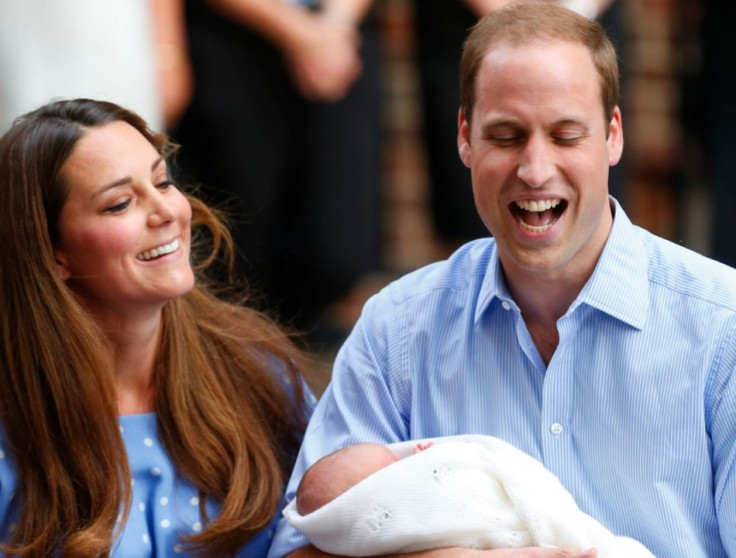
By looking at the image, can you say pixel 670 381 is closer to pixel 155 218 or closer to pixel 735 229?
pixel 155 218

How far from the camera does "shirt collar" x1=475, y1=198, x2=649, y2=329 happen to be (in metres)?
2.41

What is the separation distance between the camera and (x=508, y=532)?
2355mm

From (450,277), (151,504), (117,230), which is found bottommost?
(151,504)

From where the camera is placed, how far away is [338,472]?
8.03 ft

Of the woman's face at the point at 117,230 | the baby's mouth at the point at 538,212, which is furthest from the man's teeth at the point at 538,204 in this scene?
the woman's face at the point at 117,230

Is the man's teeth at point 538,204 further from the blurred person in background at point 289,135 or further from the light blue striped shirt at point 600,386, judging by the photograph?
the blurred person in background at point 289,135

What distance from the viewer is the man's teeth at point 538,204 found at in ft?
7.88

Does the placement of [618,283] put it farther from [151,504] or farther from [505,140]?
[151,504]

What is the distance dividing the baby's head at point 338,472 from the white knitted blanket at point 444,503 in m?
0.05

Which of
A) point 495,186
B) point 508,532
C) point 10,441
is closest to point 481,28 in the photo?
point 495,186

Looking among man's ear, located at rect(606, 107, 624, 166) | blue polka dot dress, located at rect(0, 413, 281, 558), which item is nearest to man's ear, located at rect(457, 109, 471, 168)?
man's ear, located at rect(606, 107, 624, 166)

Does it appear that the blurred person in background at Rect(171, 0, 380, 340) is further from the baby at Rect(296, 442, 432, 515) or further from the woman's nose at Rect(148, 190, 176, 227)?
the baby at Rect(296, 442, 432, 515)

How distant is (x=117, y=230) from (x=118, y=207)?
0.05m

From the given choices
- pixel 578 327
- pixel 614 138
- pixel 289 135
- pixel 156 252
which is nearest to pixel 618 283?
pixel 578 327
